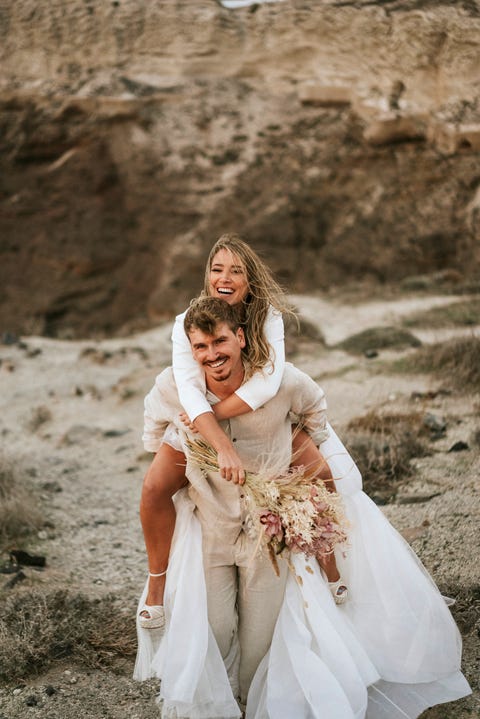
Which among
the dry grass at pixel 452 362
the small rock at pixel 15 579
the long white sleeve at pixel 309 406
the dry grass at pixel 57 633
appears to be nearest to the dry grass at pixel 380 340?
the dry grass at pixel 452 362

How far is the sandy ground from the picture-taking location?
3.49 metres

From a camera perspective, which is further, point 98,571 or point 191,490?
point 98,571

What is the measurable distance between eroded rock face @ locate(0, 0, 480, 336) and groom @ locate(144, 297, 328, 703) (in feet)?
28.1

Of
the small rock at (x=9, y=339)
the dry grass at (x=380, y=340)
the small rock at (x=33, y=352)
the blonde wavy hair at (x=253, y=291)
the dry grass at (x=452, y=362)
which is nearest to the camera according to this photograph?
the blonde wavy hair at (x=253, y=291)

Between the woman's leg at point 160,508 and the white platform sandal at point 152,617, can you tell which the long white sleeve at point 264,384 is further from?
the white platform sandal at point 152,617

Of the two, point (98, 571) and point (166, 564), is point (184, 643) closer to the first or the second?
point (166, 564)

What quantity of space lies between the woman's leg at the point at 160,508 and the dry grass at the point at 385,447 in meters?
2.03

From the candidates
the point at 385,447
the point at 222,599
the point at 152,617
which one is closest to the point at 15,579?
the point at 152,617

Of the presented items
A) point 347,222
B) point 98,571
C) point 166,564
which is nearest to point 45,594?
point 98,571

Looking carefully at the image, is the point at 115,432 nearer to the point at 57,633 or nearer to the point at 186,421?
the point at 57,633

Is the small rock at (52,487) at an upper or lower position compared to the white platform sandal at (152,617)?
lower

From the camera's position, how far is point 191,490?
3.06 m

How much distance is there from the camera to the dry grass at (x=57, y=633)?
359 centimetres

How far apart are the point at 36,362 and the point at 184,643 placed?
730 centimetres
